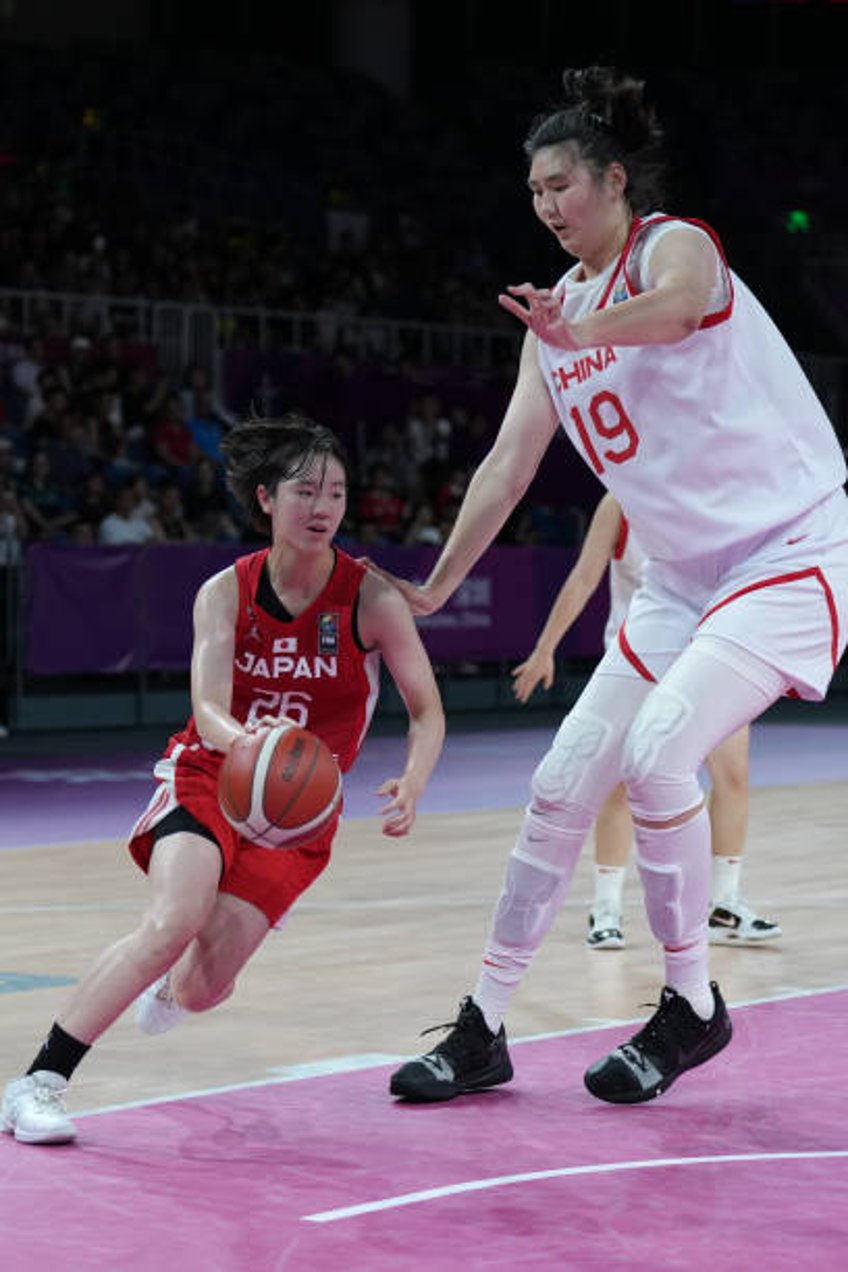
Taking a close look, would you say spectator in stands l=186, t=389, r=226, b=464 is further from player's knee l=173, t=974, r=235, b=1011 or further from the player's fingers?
the player's fingers

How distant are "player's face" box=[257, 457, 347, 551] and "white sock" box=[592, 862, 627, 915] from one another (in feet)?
9.91

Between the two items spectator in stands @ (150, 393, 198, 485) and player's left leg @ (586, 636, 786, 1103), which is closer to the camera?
player's left leg @ (586, 636, 786, 1103)

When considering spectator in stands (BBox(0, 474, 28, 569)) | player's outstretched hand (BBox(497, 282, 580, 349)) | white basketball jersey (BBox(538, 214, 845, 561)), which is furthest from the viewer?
spectator in stands (BBox(0, 474, 28, 569))

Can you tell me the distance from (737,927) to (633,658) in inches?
112

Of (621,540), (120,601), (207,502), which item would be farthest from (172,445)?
(621,540)

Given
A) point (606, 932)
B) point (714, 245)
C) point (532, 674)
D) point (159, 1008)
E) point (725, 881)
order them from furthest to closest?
point (725, 881) < point (606, 932) < point (532, 674) < point (159, 1008) < point (714, 245)

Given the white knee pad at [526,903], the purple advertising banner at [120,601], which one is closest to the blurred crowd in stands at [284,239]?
the purple advertising banner at [120,601]

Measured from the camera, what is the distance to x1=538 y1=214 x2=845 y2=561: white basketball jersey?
563cm

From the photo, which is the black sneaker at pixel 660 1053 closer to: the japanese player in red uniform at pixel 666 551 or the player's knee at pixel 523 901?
Result: the japanese player in red uniform at pixel 666 551

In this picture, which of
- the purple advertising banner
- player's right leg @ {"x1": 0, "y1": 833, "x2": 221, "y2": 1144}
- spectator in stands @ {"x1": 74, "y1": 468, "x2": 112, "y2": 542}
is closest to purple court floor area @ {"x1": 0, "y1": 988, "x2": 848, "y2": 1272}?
player's right leg @ {"x1": 0, "y1": 833, "x2": 221, "y2": 1144}

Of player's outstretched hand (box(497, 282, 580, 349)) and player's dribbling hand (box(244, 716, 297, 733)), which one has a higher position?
player's outstretched hand (box(497, 282, 580, 349))

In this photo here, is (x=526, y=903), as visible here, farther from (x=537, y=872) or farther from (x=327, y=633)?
(x=327, y=633)

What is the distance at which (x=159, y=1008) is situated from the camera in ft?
19.9

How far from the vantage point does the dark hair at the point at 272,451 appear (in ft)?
19.1
